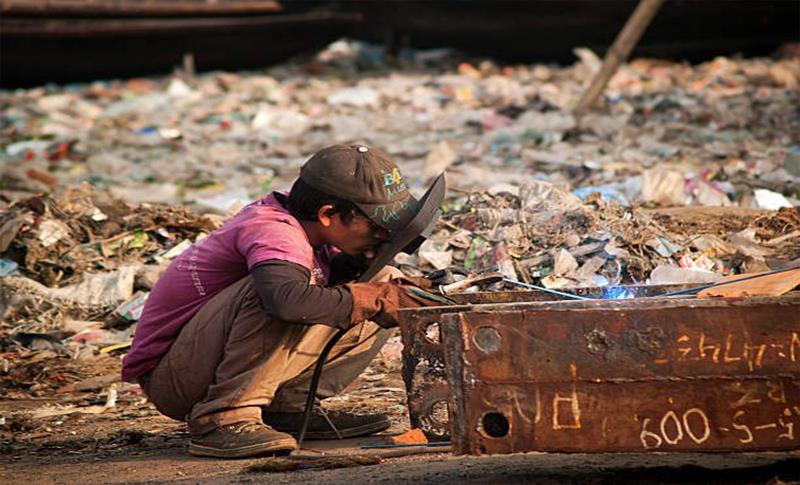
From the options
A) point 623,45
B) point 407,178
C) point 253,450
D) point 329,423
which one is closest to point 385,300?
point 253,450

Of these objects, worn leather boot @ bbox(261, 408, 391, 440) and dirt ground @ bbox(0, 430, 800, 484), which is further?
worn leather boot @ bbox(261, 408, 391, 440)

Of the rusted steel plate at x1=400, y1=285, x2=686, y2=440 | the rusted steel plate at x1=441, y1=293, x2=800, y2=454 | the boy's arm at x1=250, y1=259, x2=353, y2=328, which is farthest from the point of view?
the rusted steel plate at x1=400, y1=285, x2=686, y2=440

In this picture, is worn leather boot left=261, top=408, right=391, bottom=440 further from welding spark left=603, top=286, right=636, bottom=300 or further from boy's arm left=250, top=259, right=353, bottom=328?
welding spark left=603, top=286, right=636, bottom=300

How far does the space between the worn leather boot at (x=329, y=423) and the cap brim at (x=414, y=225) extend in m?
0.63

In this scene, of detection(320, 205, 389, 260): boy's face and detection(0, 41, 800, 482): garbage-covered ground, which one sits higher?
detection(0, 41, 800, 482): garbage-covered ground

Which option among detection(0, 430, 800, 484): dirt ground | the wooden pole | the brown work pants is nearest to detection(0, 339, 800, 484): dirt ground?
detection(0, 430, 800, 484): dirt ground

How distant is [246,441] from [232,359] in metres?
0.26

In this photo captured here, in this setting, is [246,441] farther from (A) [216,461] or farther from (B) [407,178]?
(B) [407,178]

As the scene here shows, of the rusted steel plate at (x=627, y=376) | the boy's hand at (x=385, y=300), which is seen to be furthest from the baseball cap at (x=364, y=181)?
the rusted steel plate at (x=627, y=376)

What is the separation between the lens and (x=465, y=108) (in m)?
11.1

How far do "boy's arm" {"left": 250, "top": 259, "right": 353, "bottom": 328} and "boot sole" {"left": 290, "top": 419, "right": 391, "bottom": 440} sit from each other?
2.51ft

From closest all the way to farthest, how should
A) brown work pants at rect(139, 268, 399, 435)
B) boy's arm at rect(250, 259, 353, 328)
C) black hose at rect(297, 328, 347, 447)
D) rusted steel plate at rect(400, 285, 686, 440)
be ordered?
boy's arm at rect(250, 259, 353, 328)
rusted steel plate at rect(400, 285, 686, 440)
brown work pants at rect(139, 268, 399, 435)
black hose at rect(297, 328, 347, 447)

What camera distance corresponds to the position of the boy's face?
11.2 ft

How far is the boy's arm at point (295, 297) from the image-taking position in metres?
3.14
